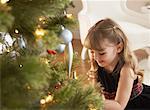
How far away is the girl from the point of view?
159cm

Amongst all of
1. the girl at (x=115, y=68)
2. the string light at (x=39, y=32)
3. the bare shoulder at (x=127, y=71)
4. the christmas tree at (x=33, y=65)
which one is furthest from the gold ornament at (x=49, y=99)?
the bare shoulder at (x=127, y=71)

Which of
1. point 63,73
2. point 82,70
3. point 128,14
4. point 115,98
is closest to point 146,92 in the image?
point 115,98

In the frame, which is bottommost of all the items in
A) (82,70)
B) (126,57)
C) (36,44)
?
(82,70)

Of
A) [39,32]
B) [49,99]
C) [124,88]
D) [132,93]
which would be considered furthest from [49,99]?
[132,93]

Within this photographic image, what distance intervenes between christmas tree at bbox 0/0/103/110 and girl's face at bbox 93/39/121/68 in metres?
0.60

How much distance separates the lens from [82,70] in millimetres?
2852

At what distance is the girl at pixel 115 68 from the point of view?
1.59m

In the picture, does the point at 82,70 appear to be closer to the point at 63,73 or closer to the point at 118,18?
the point at 118,18

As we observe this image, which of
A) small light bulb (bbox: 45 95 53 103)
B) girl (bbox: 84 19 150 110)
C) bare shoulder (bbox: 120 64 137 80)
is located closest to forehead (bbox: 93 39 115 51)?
girl (bbox: 84 19 150 110)

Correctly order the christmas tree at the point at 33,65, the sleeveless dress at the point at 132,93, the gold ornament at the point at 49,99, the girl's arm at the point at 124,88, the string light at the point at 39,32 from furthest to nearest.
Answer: the sleeveless dress at the point at 132,93
the girl's arm at the point at 124,88
the gold ornament at the point at 49,99
the string light at the point at 39,32
the christmas tree at the point at 33,65

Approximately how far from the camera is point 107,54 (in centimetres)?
161

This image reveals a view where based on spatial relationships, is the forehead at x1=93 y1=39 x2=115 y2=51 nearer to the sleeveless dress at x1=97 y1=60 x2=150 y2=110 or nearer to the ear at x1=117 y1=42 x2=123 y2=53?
the ear at x1=117 y1=42 x2=123 y2=53

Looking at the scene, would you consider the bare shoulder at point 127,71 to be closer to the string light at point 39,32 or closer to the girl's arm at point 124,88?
the girl's arm at point 124,88

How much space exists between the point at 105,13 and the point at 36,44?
2305 millimetres
